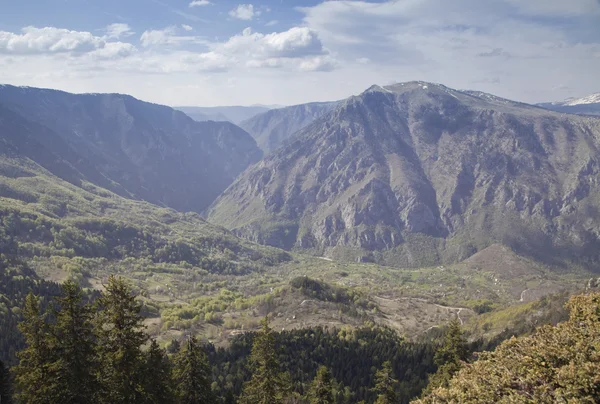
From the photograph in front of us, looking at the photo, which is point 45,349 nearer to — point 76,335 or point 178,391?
point 76,335

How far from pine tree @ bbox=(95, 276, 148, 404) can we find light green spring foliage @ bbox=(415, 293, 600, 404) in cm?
2453

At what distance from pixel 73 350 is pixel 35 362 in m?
2.93

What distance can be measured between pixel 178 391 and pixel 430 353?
4479 inches

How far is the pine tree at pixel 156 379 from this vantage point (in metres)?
38.7

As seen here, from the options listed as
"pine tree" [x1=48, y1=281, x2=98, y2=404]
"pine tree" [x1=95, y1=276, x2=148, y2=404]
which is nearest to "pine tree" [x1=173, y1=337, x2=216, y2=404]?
"pine tree" [x1=95, y1=276, x2=148, y2=404]

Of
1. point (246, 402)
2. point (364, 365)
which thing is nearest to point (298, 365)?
point (364, 365)

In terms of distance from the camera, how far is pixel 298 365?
133500 mm

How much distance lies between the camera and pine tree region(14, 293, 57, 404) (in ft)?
109

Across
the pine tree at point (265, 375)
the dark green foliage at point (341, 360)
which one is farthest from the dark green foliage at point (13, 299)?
the pine tree at point (265, 375)

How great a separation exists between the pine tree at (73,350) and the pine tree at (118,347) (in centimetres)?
114

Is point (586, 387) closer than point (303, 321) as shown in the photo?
Yes

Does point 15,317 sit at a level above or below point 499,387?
below

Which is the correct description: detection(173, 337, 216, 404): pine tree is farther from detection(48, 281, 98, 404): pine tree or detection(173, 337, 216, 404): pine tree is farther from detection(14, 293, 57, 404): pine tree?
detection(14, 293, 57, 404): pine tree

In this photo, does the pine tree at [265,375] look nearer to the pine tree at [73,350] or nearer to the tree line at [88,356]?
the tree line at [88,356]
